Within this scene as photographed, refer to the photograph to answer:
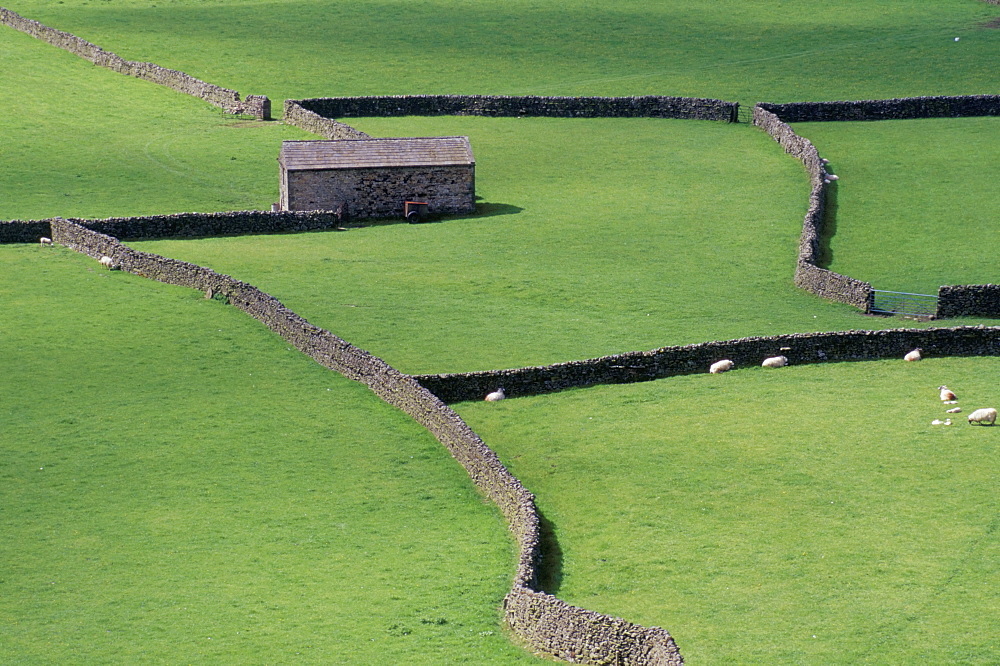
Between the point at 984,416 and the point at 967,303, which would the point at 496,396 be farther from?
the point at 967,303

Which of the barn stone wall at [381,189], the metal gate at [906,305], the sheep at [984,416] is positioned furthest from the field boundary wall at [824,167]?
the barn stone wall at [381,189]

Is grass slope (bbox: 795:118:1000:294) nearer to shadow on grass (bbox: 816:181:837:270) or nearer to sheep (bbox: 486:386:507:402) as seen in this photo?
shadow on grass (bbox: 816:181:837:270)

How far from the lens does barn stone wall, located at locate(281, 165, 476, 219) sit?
53.8 meters

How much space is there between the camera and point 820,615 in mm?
24172

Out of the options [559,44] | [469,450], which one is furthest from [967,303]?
[559,44]

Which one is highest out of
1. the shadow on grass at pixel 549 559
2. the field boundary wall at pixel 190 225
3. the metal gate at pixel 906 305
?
the field boundary wall at pixel 190 225

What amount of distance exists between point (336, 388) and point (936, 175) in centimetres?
3266

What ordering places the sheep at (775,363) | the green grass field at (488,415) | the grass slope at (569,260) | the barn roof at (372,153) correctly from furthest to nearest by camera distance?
the barn roof at (372,153)
the grass slope at (569,260)
the sheep at (775,363)
the green grass field at (488,415)

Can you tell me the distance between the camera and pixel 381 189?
54531 mm

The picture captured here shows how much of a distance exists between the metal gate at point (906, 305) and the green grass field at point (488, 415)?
3.32ft

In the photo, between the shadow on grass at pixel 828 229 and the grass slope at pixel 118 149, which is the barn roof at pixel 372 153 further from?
the shadow on grass at pixel 828 229

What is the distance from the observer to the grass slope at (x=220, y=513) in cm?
2403

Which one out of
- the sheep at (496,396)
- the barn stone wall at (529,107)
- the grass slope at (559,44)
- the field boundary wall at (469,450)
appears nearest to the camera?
the field boundary wall at (469,450)

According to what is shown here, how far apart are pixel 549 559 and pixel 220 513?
671cm
